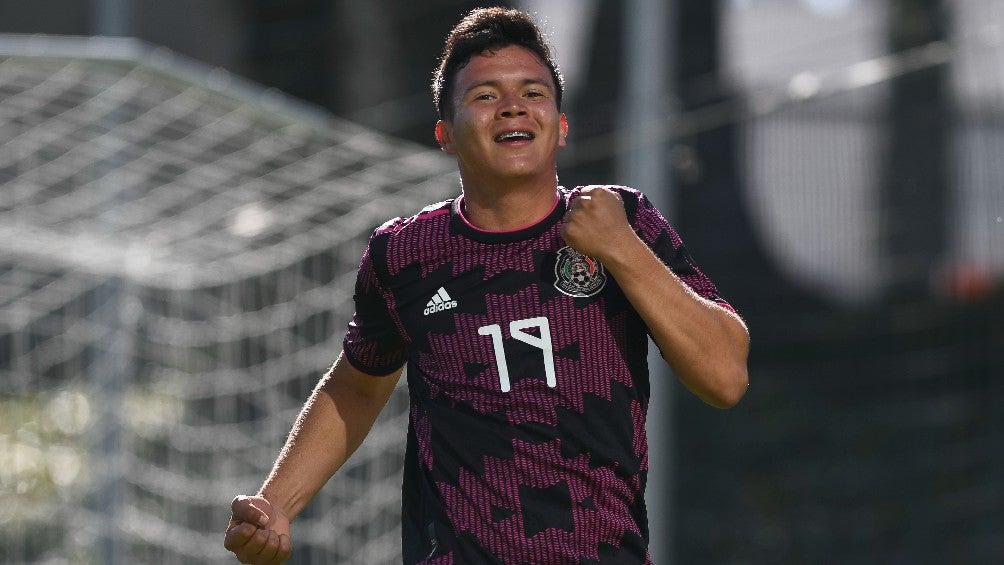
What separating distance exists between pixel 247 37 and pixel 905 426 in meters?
5.64

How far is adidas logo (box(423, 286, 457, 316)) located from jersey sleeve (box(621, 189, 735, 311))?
35 cm

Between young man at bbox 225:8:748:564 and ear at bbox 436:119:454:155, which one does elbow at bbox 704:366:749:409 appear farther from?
ear at bbox 436:119:454:155

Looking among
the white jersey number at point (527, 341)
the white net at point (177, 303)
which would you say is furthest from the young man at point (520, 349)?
the white net at point (177, 303)

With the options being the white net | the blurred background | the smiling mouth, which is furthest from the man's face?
the blurred background

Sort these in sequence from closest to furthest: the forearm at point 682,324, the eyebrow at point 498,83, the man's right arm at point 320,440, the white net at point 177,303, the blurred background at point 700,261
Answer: the forearm at point 682,324
the eyebrow at point 498,83
the man's right arm at point 320,440
the white net at point 177,303
the blurred background at point 700,261

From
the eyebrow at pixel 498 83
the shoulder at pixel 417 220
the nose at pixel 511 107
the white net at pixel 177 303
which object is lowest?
the white net at pixel 177 303

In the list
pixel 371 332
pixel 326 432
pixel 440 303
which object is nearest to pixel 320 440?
pixel 326 432

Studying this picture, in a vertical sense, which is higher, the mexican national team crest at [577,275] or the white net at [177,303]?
the mexican national team crest at [577,275]

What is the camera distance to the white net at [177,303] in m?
6.31

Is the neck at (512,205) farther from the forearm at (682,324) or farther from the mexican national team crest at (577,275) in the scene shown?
the forearm at (682,324)

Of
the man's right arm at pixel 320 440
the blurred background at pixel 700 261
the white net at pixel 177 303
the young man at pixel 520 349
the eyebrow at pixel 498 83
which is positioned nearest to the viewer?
the young man at pixel 520 349

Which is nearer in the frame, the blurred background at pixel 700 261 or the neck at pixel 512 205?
the neck at pixel 512 205

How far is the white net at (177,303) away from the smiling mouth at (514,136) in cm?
314

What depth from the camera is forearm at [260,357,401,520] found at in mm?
2963
